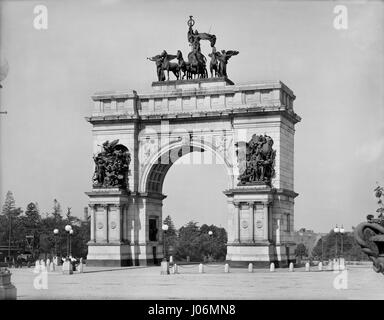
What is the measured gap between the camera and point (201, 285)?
3350cm

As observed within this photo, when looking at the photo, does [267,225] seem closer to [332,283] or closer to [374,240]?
[332,283]

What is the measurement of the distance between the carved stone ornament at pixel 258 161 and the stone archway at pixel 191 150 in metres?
0.35

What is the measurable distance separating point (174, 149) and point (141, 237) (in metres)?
5.60

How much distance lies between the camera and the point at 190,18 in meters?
49.4

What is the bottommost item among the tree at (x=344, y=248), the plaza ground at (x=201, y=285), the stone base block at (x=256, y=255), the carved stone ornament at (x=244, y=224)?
the tree at (x=344, y=248)

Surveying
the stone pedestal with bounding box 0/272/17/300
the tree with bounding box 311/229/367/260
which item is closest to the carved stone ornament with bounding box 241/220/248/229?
the stone pedestal with bounding box 0/272/17/300

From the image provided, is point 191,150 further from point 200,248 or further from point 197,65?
point 200,248

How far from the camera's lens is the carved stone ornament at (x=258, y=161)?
149 feet

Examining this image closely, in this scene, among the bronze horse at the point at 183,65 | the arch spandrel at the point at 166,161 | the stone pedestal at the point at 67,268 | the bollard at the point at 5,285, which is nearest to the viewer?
the bollard at the point at 5,285

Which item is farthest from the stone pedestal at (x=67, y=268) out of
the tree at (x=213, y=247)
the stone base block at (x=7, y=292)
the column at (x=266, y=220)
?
the tree at (x=213, y=247)

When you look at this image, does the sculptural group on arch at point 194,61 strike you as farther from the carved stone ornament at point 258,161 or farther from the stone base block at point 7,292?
the stone base block at point 7,292

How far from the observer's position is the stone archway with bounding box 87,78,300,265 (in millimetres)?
45438

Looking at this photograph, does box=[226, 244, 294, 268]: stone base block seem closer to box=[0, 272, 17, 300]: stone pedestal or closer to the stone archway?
the stone archway
